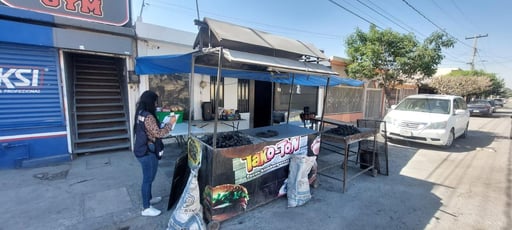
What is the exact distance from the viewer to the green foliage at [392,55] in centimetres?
778

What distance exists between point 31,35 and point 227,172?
463cm

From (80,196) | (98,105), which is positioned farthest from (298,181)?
(98,105)

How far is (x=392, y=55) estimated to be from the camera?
830 cm

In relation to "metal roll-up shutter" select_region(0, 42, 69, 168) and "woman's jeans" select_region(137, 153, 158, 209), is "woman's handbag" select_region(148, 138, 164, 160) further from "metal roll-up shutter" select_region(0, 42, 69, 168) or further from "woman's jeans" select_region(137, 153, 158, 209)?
"metal roll-up shutter" select_region(0, 42, 69, 168)

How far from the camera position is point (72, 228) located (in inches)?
101

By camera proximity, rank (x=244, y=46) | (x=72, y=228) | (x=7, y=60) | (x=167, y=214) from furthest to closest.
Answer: (x=7, y=60), (x=244, y=46), (x=167, y=214), (x=72, y=228)

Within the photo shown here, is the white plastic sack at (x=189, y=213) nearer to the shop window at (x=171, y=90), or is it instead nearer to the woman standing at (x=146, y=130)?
the woman standing at (x=146, y=130)

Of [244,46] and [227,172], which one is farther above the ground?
[244,46]

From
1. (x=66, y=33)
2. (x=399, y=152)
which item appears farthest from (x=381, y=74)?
(x=66, y=33)

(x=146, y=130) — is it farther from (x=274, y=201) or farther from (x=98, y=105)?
(x=98, y=105)

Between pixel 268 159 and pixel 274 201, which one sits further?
pixel 274 201

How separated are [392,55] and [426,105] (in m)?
2.38

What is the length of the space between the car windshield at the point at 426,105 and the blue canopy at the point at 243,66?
9.08 feet

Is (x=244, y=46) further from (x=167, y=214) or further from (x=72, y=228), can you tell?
(x=72, y=228)
